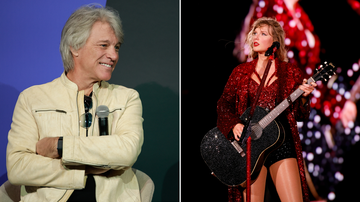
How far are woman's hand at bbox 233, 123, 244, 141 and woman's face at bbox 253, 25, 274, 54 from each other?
2.45 feet

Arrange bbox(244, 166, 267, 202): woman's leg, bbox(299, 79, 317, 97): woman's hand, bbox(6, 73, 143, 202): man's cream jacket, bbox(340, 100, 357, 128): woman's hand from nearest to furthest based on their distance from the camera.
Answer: bbox(6, 73, 143, 202): man's cream jacket → bbox(299, 79, 317, 97): woman's hand → bbox(244, 166, 267, 202): woman's leg → bbox(340, 100, 357, 128): woman's hand

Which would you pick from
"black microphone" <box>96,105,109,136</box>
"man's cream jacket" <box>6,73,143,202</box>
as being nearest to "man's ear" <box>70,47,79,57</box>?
"man's cream jacket" <box>6,73,143,202</box>

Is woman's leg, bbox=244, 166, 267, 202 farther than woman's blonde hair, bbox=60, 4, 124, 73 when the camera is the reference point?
Yes

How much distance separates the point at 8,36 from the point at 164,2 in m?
1.59

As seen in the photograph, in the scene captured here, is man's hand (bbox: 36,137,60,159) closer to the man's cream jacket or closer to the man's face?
the man's cream jacket

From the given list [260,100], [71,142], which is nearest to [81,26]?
[71,142]

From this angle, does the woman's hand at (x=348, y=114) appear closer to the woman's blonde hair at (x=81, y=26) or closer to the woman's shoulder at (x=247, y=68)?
the woman's shoulder at (x=247, y=68)

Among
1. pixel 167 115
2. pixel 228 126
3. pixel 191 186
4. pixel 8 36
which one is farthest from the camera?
pixel 191 186

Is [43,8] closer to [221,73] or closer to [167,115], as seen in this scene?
[167,115]

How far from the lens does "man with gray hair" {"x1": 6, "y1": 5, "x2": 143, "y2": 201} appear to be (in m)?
1.98

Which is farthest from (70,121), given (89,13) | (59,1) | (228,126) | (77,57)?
(59,1)

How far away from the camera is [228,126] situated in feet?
9.14

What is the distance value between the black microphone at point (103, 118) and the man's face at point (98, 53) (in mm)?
290

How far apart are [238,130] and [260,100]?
0.36m
